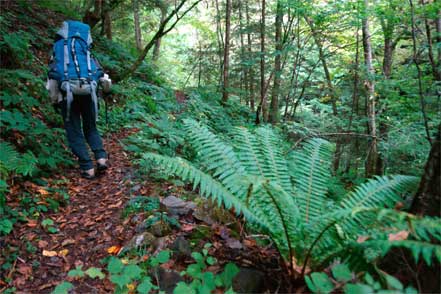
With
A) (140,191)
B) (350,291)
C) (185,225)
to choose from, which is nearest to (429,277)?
(350,291)

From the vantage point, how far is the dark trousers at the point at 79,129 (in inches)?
163

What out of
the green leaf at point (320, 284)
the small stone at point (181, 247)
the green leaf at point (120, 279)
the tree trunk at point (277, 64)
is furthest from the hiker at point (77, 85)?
the tree trunk at point (277, 64)

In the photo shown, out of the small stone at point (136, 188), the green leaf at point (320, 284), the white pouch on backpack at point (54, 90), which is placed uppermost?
the white pouch on backpack at point (54, 90)

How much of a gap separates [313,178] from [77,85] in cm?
292

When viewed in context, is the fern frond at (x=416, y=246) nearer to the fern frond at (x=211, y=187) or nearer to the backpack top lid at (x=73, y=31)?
the fern frond at (x=211, y=187)

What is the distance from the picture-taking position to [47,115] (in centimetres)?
512

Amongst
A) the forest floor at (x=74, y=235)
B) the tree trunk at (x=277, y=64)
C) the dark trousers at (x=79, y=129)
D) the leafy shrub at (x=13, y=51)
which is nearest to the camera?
the forest floor at (x=74, y=235)

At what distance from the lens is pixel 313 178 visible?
8.02 ft

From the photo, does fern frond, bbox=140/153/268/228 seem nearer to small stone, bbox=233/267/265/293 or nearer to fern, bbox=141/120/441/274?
fern, bbox=141/120/441/274

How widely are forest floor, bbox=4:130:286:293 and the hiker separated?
1.51 feet

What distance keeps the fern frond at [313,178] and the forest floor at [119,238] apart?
0.41m

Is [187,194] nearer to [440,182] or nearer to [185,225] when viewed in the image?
[185,225]

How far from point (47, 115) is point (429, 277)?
203 inches

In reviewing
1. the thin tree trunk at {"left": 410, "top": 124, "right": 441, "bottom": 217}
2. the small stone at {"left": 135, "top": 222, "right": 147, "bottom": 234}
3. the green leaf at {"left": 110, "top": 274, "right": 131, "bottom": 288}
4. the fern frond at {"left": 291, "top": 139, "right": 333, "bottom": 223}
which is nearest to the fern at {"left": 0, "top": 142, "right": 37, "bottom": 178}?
the small stone at {"left": 135, "top": 222, "right": 147, "bottom": 234}
